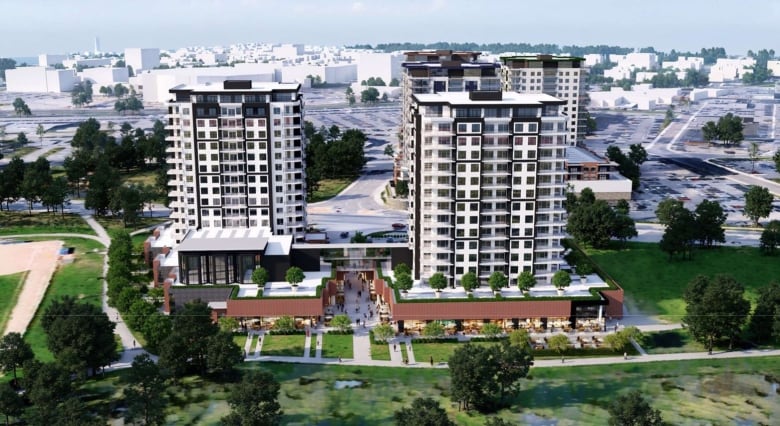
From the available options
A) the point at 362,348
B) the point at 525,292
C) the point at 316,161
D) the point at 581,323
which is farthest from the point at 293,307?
the point at 316,161

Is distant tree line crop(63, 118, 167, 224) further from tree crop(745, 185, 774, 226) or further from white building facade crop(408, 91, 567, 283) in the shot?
tree crop(745, 185, 774, 226)

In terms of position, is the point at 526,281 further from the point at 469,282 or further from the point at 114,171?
the point at 114,171

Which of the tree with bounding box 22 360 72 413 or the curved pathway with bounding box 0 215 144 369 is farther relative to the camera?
the curved pathway with bounding box 0 215 144 369

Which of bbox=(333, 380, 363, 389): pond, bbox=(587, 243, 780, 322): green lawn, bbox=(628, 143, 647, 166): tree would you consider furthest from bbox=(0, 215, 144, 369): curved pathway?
bbox=(628, 143, 647, 166): tree

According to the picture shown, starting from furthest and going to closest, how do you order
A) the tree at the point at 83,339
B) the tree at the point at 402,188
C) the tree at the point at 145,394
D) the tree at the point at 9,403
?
1. the tree at the point at 402,188
2. the tree at the point at 83,339
3. the tree at the point at 145,394
4. the tree at the point at 9,403

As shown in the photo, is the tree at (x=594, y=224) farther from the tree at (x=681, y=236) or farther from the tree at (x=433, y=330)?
the tree at (x=433, y=330)

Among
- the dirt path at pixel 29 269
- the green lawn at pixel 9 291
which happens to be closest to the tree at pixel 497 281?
the dirt path at pixel 29 269
